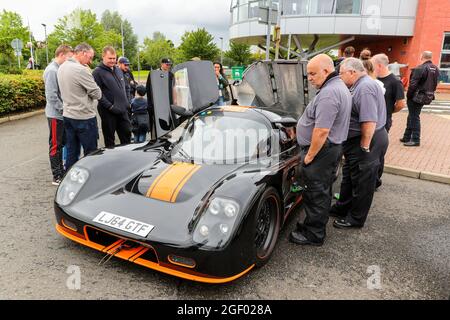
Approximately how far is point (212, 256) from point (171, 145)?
1.89 meters

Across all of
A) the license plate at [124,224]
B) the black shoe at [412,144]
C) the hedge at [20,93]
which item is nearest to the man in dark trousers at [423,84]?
the black shoe at [412,144]

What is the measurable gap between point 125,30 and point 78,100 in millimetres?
85814

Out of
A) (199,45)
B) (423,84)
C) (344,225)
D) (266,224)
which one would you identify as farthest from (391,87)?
(199,45)

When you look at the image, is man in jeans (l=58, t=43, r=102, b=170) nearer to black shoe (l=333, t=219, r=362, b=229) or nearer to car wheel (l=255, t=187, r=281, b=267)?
car wheel (l=255, t=187, r=281, b=267)

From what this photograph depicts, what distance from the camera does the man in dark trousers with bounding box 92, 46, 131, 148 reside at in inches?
199

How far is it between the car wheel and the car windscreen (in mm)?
549

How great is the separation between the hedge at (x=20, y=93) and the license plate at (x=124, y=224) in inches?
332

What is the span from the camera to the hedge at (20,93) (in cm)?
944

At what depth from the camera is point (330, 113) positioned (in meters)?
3.15

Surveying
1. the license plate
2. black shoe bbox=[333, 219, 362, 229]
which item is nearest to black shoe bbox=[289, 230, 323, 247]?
black shoe bbox=[333, 219, 362, 229]

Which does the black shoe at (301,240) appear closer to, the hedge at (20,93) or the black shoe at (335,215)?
the black shoe at (335,215)

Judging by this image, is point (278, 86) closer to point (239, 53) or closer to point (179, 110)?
point (179, 110)
